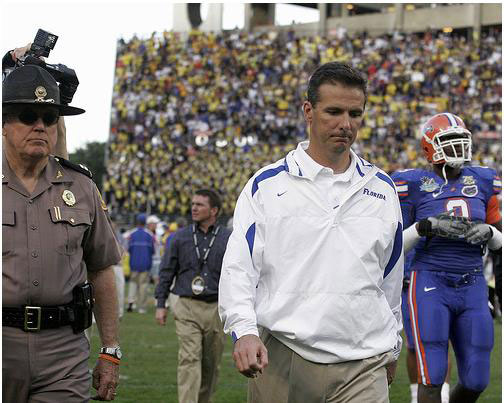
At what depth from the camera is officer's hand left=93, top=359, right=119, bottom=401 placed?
4438 mm

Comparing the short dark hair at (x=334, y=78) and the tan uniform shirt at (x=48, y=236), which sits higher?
the short dark hair at (x=334, y=78)

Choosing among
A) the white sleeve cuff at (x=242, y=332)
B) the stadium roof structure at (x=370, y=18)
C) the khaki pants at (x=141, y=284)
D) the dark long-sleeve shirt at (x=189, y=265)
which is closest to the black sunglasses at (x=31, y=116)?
the white sleeve cuff at (x=242, y=332)

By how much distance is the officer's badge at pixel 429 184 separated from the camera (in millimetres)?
7246

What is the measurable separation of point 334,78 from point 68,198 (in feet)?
4.11

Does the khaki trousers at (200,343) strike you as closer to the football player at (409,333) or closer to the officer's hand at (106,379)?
the football player at (409,333)

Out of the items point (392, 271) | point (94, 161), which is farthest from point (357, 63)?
point (94, 161)

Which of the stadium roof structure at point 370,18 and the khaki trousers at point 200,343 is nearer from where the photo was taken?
the khaki trousers at point 200,343

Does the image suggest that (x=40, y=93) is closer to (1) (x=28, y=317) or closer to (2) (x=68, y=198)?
(2) (x=68, y=198)

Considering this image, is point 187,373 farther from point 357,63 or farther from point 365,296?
point 357,63

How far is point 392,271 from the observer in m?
4.68

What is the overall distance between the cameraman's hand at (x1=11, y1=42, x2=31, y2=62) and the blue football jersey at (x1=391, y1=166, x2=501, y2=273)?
9.58 ft

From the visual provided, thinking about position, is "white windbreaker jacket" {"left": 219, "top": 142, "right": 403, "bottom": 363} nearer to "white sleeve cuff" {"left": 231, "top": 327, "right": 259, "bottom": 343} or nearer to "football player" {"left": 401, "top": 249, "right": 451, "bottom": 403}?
"white sleeve cuff" {"left": 231, "top": 327, "right": 259, "bottom": 343}

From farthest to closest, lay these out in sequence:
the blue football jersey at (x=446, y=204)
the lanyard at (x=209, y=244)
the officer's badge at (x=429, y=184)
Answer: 1. the lanyard at (x=209, y=244)
2. the officer's badge at (x=429, y=184)
3. the blue football jersey at (x=446, y=204)

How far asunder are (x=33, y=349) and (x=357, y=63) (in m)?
36.8
